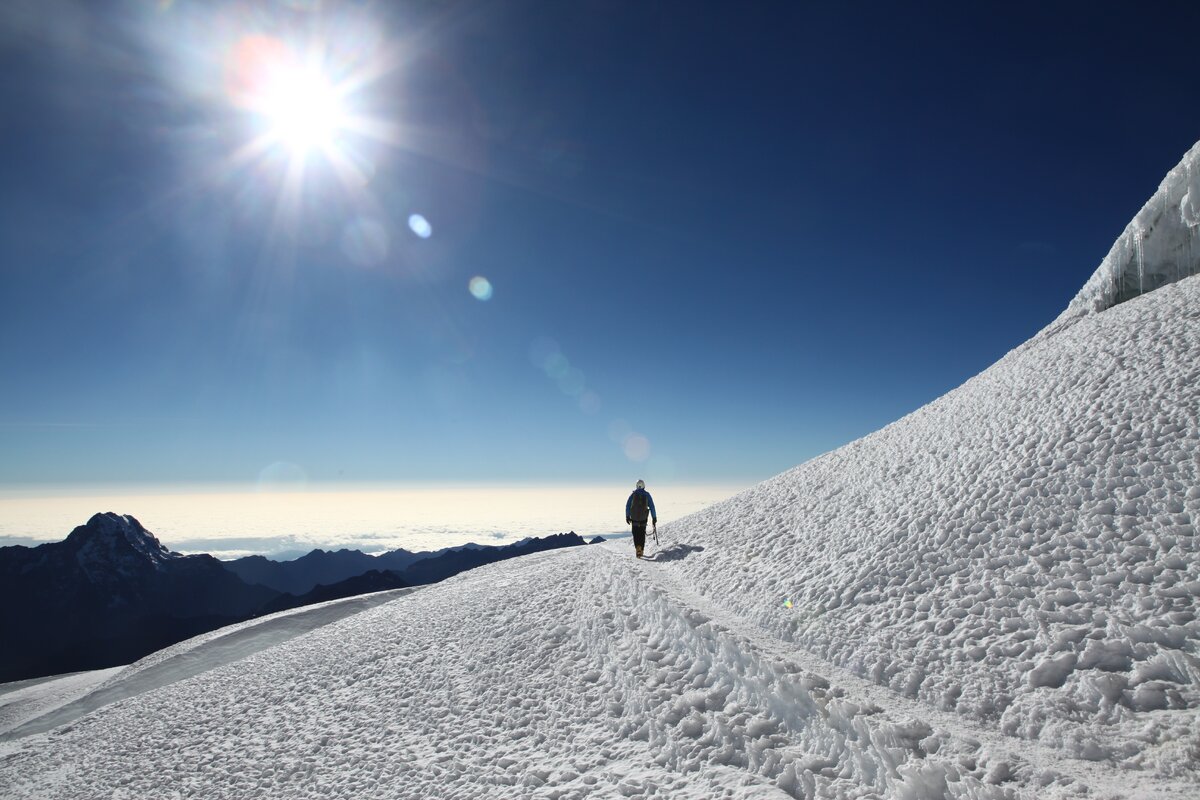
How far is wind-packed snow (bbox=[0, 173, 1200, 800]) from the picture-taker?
5.92 m

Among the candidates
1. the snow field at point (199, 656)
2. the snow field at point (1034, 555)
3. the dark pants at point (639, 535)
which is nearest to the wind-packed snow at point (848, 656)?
the snow field at point (1034, 555)

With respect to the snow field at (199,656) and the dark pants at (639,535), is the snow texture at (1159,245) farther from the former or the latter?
the snow field at (199,656)

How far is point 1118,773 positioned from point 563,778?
6206 mm

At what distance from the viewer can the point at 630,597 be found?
1287 cm

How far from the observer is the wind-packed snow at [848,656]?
19.4 feet

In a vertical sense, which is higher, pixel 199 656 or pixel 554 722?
pixel 554 722

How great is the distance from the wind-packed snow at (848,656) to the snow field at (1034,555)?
0.14 ft

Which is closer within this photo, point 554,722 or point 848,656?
point 848,656

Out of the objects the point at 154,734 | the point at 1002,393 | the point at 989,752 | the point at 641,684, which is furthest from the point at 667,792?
the point at 154,734

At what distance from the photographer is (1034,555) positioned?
8.30 metres

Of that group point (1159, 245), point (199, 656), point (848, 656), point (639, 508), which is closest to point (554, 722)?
point (848, 656)

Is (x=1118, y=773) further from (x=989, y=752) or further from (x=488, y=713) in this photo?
(x=488, y=713)

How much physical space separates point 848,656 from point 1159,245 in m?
20.9

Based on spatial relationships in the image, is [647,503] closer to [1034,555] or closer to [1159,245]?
[1034,555]
